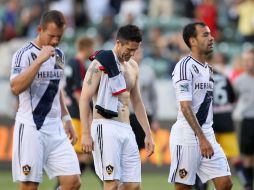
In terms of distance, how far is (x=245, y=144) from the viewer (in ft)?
53.8

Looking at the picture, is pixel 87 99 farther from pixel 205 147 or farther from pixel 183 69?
pixel 205 147

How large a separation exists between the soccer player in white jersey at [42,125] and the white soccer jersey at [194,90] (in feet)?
4.60

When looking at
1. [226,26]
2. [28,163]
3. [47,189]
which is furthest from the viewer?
[226,26]

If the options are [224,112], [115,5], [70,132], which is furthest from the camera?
[115,5]

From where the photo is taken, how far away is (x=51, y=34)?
409 inches

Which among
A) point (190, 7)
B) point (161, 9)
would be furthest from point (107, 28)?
point (190, 7)

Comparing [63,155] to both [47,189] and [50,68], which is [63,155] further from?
[47,189]

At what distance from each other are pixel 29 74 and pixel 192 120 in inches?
77.7

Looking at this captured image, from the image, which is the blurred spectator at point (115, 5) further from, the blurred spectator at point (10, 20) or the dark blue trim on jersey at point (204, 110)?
the dark blue trim on jersey at point (204, 110)

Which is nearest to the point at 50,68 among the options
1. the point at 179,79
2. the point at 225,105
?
the point at 179,79

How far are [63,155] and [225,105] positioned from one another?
16.5ft

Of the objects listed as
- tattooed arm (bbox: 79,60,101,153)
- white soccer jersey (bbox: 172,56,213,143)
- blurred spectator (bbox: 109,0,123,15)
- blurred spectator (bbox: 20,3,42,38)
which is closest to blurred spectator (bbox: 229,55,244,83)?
blurred spectator (bbox: 109,0,123,15)

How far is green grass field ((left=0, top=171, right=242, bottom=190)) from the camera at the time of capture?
1631cm

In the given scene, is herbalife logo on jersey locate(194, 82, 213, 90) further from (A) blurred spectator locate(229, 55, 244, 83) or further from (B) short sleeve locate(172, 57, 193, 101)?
(A) blurred spectator locate(229, 55, 244, 83)
